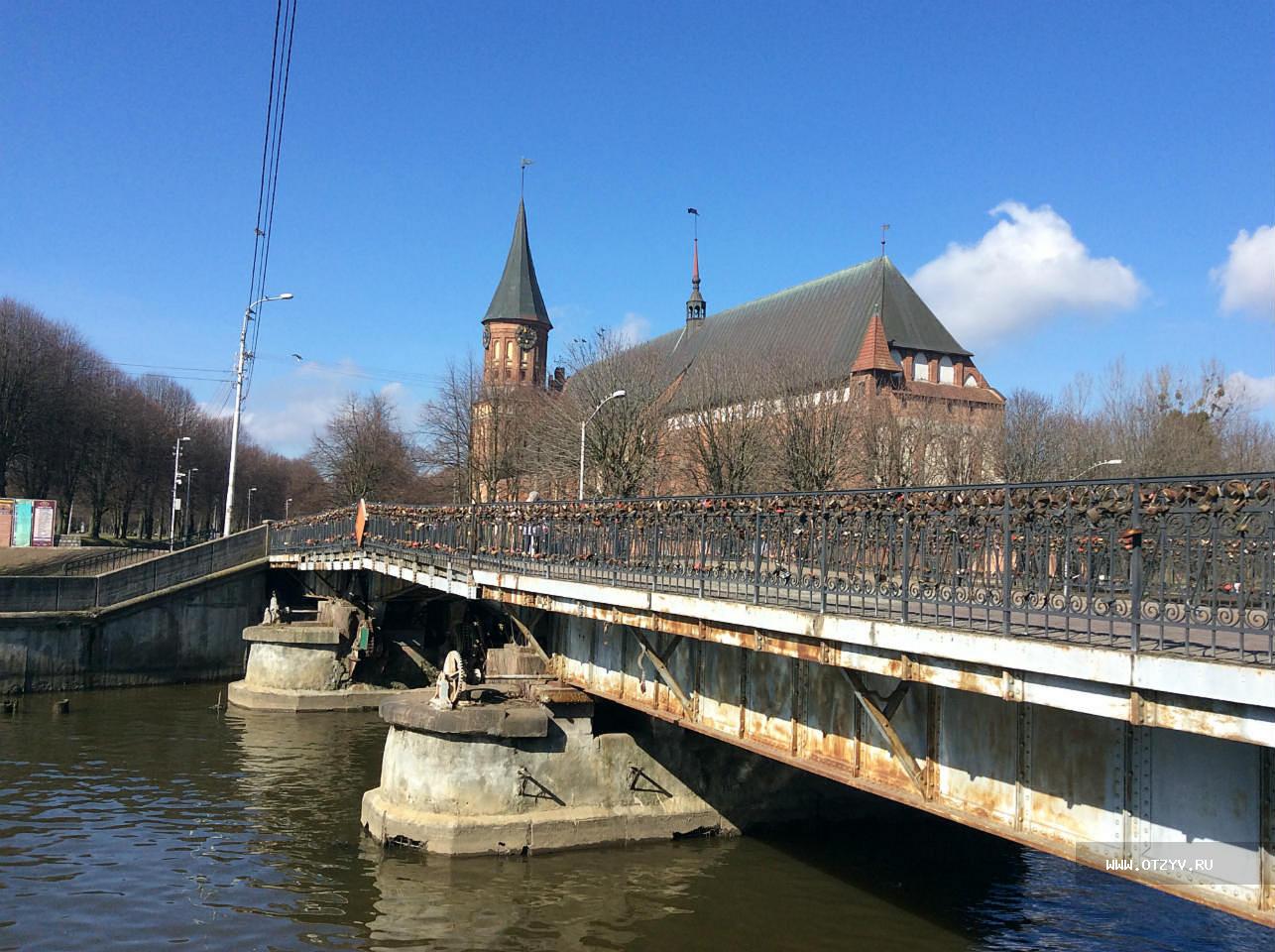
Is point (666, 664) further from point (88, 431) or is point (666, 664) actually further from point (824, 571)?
point (88, 431)

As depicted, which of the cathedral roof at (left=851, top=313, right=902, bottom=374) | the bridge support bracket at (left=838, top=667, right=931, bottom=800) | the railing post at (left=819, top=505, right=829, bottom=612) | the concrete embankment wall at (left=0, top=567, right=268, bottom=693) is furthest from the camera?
the cathedral roof at (left=851, top=313, right=902, bottom=374)

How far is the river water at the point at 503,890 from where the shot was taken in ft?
39.3

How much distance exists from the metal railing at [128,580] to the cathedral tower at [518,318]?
58839mm

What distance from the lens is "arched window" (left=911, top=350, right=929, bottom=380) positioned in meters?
60.3

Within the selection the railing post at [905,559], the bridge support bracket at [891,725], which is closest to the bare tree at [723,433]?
the bridge support bracket at [891,725]

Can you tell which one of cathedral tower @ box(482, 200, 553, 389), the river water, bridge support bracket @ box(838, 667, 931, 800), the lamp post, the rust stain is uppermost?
cathedral tower @ box(482, 200, 553, 389)

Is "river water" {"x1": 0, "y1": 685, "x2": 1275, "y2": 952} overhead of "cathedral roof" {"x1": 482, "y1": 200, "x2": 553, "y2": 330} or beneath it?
beneath

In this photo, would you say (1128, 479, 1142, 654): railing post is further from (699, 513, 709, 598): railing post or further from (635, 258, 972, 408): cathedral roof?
(635, 258, 972, 408): cathedral roof

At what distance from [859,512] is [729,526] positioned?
2412 mm

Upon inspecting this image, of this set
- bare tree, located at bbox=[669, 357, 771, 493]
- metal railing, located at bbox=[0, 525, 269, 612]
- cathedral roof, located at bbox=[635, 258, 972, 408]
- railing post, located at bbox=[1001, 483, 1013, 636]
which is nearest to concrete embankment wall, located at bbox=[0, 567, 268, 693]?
metal railing, located at bbox=[0, 525, 269, 612]

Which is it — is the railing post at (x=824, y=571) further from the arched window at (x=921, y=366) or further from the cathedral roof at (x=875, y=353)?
the arched window at (x=921, y=366)

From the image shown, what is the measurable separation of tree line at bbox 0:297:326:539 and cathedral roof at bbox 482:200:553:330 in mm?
24303

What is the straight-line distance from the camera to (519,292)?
310 ft

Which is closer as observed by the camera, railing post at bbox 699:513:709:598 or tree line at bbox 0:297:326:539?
railing post at bbox 699:513:709:598
